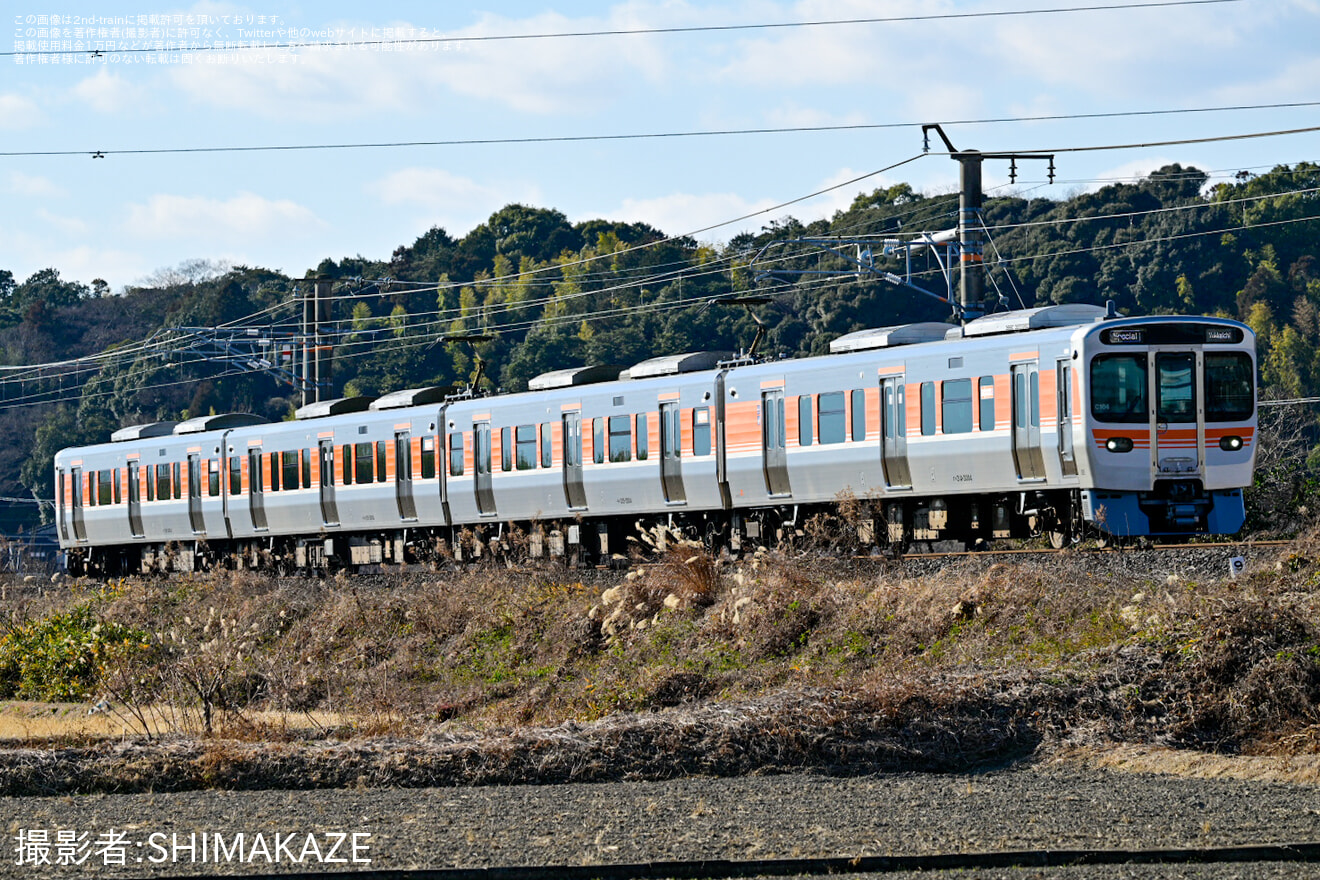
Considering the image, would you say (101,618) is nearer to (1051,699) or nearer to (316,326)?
(316,326)

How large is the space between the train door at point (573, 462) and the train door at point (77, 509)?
15.7 meters

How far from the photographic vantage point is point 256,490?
33.3m

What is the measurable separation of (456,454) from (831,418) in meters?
8.37

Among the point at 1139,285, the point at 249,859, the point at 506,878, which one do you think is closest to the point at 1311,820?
the point at 506,878

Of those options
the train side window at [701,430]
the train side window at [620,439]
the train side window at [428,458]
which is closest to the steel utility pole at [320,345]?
the train side window at [428,458]

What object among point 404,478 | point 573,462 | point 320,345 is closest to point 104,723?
point 573,462

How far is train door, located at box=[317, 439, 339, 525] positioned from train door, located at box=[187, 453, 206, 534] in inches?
153

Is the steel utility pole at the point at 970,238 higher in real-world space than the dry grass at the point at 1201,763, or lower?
higher

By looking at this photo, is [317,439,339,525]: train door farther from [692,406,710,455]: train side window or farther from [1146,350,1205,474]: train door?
[1146,350,1205,474]: train door

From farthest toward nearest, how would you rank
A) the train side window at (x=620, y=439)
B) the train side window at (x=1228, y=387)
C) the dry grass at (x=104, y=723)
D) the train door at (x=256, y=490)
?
the train door at (x=256, y=490)
the train side window at (x=620, y=439)
the train side window at (x=1228, y=387)
the dry grass at (x=104, y=723)

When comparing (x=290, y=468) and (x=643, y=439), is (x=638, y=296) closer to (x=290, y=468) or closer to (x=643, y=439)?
(x=290, y=468)

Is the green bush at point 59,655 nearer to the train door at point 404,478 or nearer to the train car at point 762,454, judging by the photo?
the train car at point 762,454

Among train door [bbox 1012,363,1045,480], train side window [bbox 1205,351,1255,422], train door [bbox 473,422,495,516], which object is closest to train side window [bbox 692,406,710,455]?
train door [bbox 473,422,495,516]

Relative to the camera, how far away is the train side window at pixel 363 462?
30.8 m
